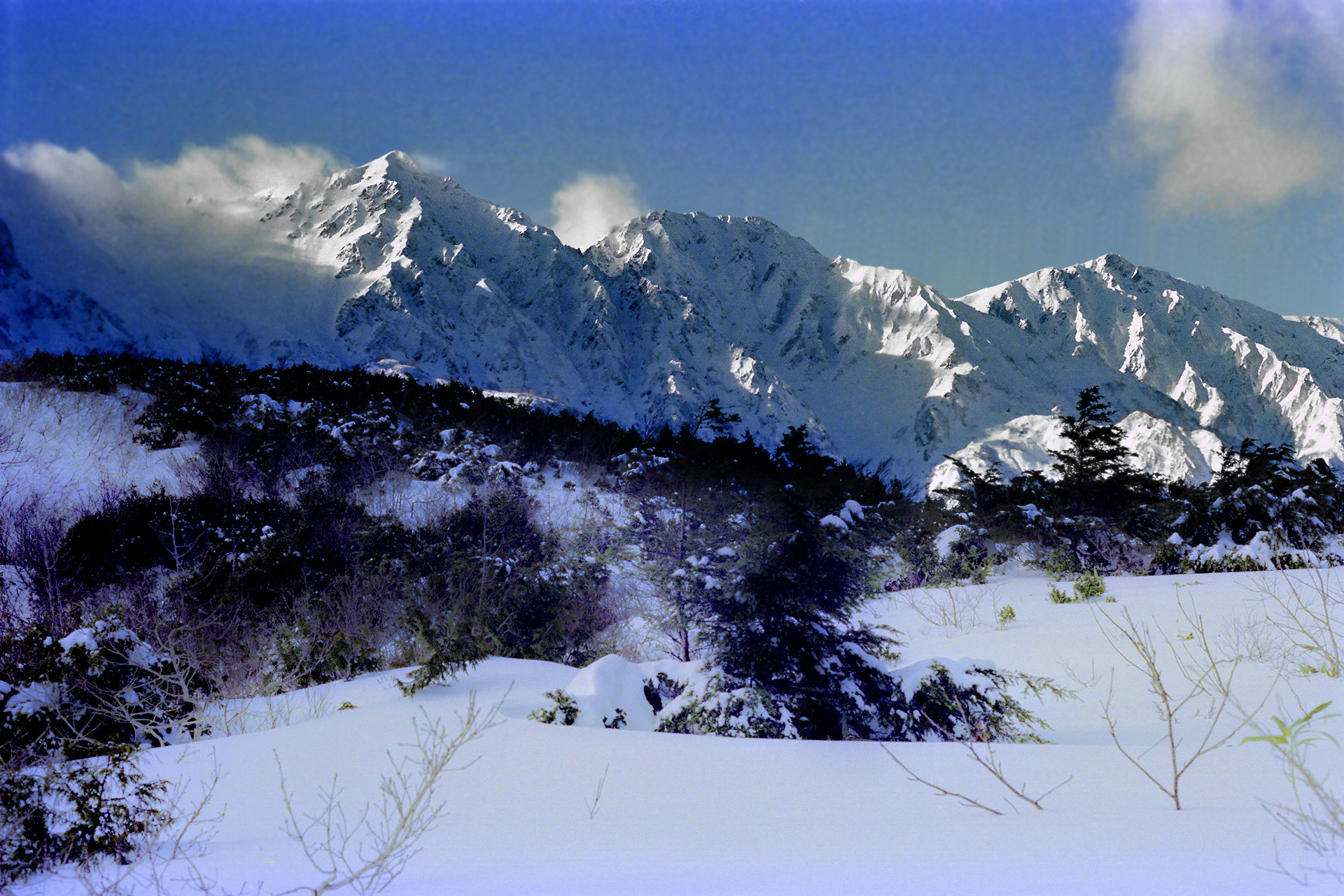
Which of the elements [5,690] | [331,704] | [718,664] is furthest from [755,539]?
[5,690]

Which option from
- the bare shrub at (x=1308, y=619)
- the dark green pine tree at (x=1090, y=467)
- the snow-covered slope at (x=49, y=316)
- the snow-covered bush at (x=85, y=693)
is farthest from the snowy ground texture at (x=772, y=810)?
the snow-covered slope at (x=49, y=316)

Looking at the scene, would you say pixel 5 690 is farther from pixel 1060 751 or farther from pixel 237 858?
pixel 1060 751

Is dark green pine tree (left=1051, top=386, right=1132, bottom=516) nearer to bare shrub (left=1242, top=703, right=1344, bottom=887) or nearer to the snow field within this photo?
bare shrub (left=1242, top=703, right=1344, bottom=887)

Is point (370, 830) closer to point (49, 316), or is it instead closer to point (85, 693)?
point (85, 693)

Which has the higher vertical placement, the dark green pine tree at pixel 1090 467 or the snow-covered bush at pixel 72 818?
the dark green pine tree at pixel 1090 467


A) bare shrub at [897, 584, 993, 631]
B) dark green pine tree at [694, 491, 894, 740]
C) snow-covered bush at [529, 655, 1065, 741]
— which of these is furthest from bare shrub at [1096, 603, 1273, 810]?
bare shrub at [897, 584, 993, 631]

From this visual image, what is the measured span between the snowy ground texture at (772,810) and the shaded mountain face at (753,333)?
4739 centimetres

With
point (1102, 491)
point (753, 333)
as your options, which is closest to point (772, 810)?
point (1102, 491)

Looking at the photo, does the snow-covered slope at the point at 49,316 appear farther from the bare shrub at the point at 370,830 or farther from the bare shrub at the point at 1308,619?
the bare shrub at the point at 1308,619

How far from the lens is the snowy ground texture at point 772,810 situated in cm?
187

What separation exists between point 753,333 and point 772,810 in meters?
91.1

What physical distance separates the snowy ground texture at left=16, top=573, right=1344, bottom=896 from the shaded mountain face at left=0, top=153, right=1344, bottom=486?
47389 millimetres

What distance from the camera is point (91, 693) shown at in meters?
5.15

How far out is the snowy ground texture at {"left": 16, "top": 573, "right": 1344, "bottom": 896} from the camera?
1.87 meters
